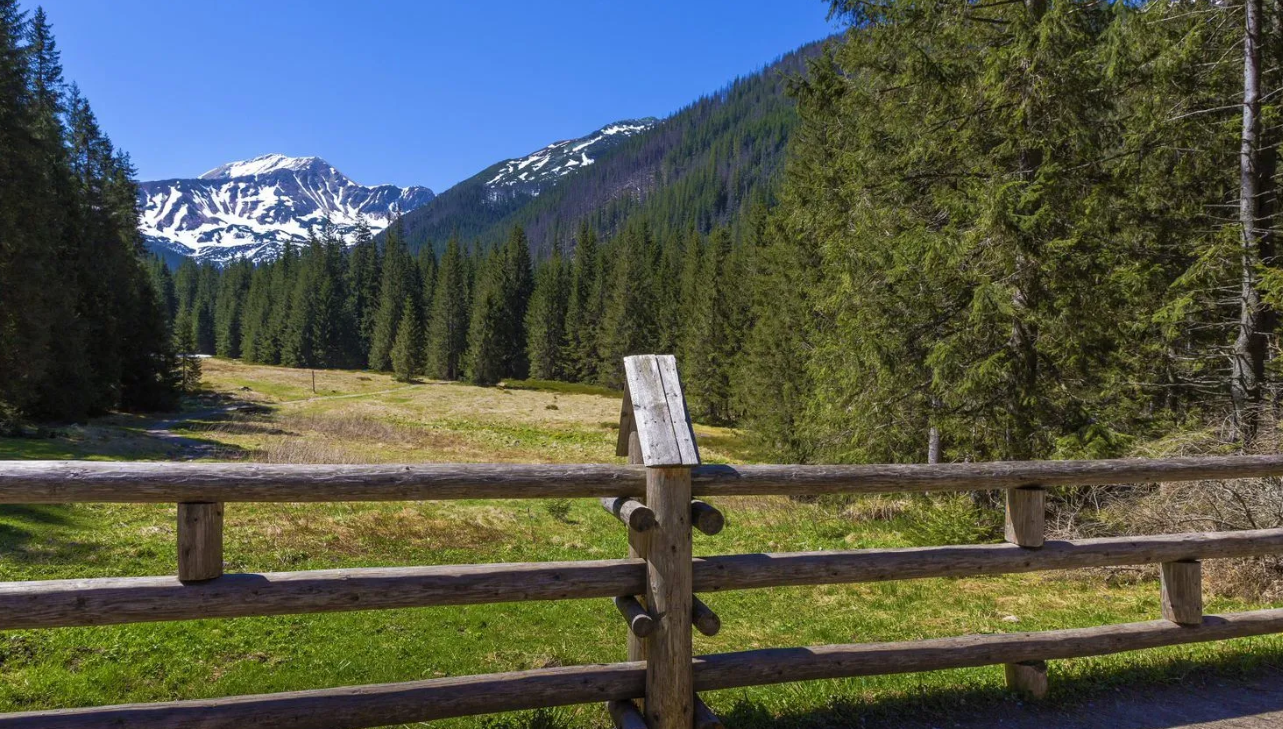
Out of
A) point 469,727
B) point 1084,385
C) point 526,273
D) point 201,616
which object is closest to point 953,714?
point 469,727

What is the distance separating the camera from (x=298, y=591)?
376 centimetres

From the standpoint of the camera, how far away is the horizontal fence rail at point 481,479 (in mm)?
3471

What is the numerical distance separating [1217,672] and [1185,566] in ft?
3.14

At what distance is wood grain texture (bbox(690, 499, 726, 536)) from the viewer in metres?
4.19

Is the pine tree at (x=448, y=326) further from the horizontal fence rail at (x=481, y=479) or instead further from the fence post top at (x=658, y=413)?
the horizontal fence rail at (x=481, y=479)

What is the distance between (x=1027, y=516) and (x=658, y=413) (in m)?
3.03

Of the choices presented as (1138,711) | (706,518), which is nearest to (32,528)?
(706,518)

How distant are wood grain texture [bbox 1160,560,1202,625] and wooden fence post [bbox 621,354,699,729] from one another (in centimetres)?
424

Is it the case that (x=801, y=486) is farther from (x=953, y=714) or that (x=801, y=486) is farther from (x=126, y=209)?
(x=126, y=209)

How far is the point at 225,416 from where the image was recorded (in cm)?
4156

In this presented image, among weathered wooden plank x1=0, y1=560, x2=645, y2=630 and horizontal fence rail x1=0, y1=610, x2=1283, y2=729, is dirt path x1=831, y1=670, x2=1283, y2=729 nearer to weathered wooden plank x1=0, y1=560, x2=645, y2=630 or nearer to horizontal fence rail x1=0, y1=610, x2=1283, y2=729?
horizontal fence rail x1=0, y1=610, x2=1283, y2=729

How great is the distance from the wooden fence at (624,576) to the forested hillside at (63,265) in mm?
28738

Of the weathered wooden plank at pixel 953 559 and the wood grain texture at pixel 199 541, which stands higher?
the wood grain texture at pixel 199 541

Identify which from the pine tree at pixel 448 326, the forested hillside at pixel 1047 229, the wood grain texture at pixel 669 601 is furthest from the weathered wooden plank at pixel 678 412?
the pine tree at pixel 448 326
